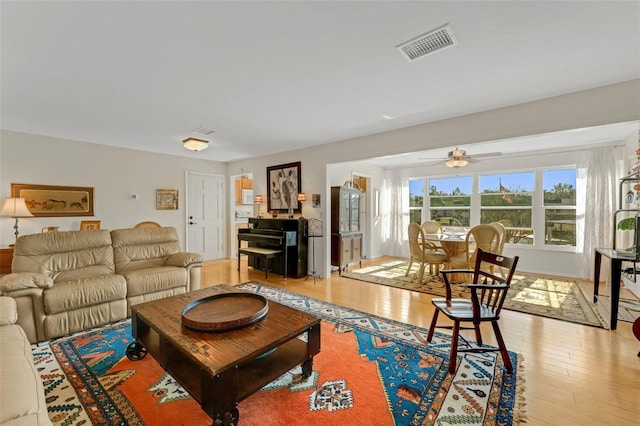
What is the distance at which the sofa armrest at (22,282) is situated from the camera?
237 centimetres

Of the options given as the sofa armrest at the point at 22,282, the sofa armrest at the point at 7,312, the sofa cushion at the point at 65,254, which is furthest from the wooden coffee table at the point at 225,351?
the sofa cushion at the point at 65,254

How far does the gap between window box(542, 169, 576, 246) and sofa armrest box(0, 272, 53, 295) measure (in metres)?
7.48

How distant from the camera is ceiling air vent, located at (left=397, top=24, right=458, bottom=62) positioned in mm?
1888

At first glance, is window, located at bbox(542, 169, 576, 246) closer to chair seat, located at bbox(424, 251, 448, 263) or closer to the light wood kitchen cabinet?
chair seat, located at bbox(424, 251, 448, 263)

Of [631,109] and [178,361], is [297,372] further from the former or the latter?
[631,109]

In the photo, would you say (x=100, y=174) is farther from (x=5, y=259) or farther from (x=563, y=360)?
(x=563, y=360)

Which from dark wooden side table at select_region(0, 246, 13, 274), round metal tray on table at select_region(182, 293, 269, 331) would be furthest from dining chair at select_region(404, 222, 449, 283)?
dark wooden side table at select_region(0, 246, 13, 274)

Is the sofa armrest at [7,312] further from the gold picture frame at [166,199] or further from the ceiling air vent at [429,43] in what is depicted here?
the gold picture frame at [166,199]

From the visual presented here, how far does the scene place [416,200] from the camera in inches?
277

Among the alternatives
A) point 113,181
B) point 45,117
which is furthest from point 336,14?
point 113,181

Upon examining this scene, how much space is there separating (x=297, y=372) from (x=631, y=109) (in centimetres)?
375

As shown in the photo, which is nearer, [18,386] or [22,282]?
[18,386]

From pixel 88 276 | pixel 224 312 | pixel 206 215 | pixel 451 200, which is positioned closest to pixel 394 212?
pixel 451 200

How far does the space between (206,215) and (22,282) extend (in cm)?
431
